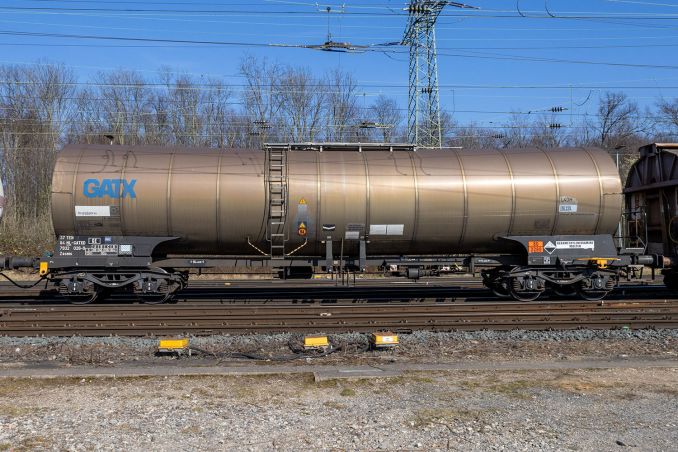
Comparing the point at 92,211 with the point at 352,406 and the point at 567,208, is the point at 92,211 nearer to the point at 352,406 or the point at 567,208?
the point at 352,406

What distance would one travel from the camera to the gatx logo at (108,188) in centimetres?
1261

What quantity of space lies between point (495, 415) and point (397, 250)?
8.00 m

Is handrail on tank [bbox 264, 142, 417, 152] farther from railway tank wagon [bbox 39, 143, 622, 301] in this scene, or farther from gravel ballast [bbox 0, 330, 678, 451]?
gravel ballast [bbox 0, 330, 678, 451]

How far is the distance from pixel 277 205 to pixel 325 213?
3.96ft

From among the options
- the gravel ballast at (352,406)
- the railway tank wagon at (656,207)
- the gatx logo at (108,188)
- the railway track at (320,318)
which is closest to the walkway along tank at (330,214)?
the gatx logo at (108,188)

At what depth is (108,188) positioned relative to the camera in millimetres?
12633

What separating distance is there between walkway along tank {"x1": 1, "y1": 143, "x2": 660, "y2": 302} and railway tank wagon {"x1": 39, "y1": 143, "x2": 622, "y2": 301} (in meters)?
0.03

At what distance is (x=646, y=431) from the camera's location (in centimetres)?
537

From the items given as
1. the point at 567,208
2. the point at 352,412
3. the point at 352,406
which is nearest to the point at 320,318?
the point at 352,406

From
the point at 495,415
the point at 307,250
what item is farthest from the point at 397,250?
the point at 495,415

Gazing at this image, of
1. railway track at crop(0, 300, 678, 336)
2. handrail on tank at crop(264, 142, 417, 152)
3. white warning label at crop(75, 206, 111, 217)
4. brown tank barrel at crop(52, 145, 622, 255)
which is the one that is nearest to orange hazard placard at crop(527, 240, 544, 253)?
brown tank barrel at crop(52, 145, 622, 255)

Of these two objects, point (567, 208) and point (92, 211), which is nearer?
point (92, 211)

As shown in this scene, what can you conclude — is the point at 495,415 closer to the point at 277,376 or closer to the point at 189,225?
the point at 277,376

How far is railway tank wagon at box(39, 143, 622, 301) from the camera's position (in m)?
12.7
